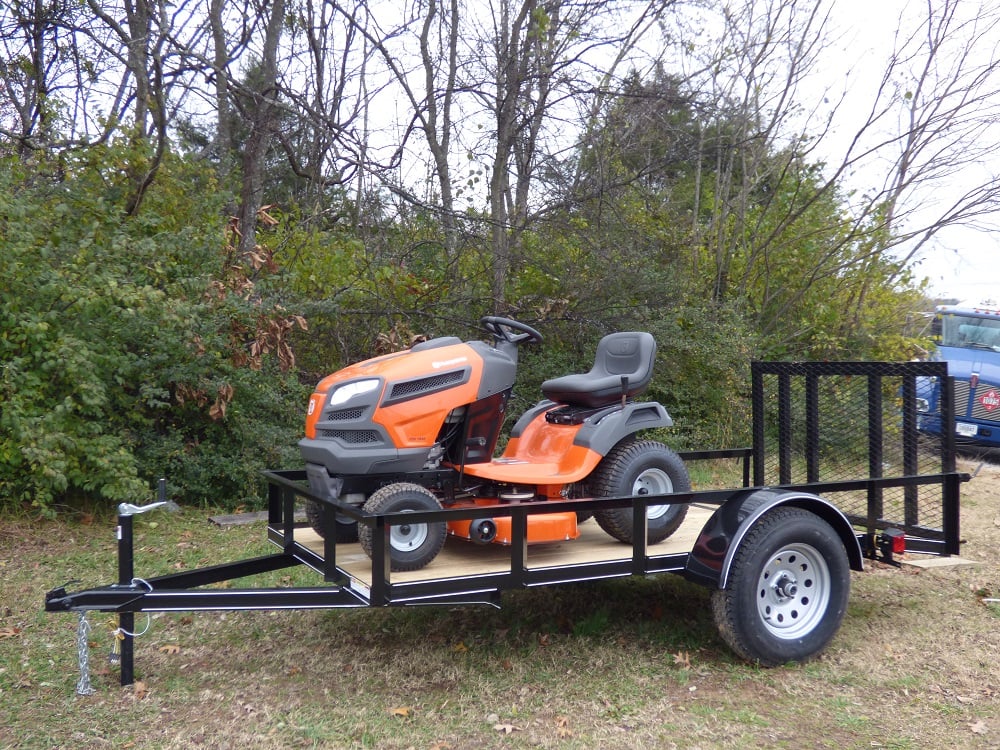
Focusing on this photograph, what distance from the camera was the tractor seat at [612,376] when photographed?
4.57 metres

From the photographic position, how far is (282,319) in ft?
24.6

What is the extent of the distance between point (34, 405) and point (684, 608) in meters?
4.79

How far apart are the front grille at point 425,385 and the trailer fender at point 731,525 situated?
1368 millimetres

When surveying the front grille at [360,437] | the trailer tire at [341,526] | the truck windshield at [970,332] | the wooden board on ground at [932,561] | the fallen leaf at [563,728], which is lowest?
the fallen leaf at [563,728]

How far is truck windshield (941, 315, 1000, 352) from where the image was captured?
12.0 meters

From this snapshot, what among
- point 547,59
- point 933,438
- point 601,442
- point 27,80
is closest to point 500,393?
point 601,442

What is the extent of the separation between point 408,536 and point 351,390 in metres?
0.71

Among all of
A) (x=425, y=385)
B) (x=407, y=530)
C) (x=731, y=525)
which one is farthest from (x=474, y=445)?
(x=731, y=525)

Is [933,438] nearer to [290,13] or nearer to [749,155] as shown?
[290,13]

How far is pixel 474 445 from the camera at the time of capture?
4273 millimetres

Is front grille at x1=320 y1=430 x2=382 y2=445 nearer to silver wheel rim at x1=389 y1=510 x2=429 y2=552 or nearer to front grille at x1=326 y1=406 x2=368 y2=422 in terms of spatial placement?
front grille at x1=326 y1=406 x2=368 y2=422

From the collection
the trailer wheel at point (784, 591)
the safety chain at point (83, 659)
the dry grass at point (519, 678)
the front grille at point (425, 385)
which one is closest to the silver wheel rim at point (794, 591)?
the trailer wheel at point (784, 591)

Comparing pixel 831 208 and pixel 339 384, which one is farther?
pixel 831 208

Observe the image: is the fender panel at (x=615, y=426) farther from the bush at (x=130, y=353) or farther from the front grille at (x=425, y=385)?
the bush at (x=130, y=353)
